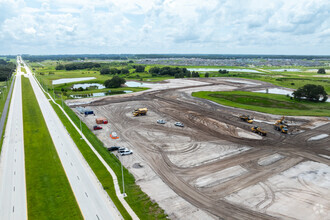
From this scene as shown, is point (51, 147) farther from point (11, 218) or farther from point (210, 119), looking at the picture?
point (210, 119)

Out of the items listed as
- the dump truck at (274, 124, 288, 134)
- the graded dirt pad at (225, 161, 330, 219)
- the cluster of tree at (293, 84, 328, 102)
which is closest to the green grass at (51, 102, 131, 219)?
the graded dirt pad at (225, 161, 330, 219)

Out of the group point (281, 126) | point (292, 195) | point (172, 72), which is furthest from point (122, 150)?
point (172, 72)

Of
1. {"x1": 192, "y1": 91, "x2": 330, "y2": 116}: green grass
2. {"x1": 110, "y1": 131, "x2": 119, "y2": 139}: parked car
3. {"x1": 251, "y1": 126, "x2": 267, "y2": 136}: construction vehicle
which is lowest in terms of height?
{"x1": 110, "y1": 131, "x2": 119, "y2": 139}: parked car

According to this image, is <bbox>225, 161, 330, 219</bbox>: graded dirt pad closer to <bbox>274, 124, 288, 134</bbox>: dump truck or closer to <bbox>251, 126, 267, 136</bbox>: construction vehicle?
<bbox>251, 126, 267, 136</bbox>: construction vehicle

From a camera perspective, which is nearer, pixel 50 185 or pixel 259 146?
pixel 50 185

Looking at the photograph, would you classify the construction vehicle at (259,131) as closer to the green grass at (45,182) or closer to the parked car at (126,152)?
the parked car at (126,152)

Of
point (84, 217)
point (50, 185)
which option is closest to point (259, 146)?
point (84, 217)
